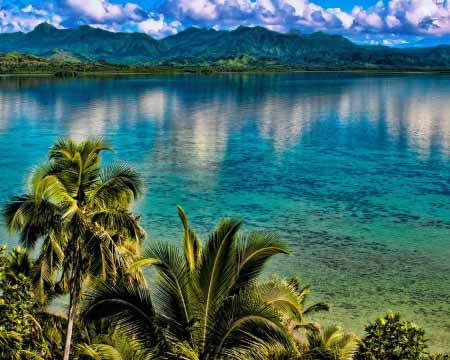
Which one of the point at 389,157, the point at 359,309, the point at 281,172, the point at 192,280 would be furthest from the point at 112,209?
the point at 389,157

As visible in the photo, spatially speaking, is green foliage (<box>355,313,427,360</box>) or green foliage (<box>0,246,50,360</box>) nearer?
green foliage (<box>0,246,50,360</box>)

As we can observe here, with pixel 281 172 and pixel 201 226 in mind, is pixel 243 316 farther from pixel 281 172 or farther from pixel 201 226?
pixel 281 172

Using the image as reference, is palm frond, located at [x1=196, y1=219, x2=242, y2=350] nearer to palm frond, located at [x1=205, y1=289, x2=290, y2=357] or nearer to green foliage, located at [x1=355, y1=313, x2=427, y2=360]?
palm frond, located at [x1=205, y1=289, x2=290, y2=357]

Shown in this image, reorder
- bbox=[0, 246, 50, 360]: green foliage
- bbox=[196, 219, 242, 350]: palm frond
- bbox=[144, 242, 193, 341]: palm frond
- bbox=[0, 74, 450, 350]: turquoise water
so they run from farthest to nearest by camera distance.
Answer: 1. bbox=[0, 74, 450, 350]: turquoise water
2. bbox=[0, 246, 50, 360]: green foliage
3. bbox=[144, 242, 193, 341]: palm frond
4. bbox=[196, 219, 242, 350]: palm frond

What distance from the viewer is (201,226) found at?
45.6m

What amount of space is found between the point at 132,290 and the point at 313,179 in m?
50.5

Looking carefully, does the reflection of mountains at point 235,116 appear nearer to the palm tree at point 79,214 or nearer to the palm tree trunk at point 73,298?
the palm tree at point 79,214

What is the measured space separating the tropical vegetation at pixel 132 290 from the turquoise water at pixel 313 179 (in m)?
15.7

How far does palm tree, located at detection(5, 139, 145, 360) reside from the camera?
1512 centimetres

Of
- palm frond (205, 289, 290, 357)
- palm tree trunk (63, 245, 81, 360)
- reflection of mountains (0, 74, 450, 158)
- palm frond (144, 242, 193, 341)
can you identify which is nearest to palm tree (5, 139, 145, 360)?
palm tree trunk (63, 245, 81, 360)

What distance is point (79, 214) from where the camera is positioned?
1495 centimetres

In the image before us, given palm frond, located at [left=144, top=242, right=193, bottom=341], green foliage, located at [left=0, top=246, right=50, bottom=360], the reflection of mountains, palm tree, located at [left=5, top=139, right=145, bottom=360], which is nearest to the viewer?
palm frond, located at [left=144, top=242, right=193, bottom=341]

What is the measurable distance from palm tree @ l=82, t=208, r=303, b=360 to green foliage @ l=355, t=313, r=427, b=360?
7387 millimetres

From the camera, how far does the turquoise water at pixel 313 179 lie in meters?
35.7
